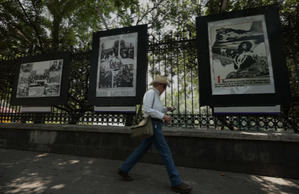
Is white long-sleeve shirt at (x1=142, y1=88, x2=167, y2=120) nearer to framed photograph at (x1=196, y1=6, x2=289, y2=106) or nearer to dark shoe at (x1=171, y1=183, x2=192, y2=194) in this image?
dark shoe at (x1=171, y1=183, x2=192, y2=194)

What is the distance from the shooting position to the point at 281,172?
3.27 metres

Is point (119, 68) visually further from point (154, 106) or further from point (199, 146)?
point (199, 146)

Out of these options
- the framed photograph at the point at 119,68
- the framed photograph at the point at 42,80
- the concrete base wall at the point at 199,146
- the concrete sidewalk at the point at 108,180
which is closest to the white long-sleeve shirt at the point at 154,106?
the concrete sidewalk at the point at 108,180

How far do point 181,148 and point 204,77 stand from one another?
1.93 metres

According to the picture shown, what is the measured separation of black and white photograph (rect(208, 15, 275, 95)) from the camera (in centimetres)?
369

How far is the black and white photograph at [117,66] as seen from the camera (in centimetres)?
467

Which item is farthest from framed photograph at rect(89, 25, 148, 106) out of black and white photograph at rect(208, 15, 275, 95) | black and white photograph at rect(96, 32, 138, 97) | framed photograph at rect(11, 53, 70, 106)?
black and white photograph at rect(208, 15, 275, 95)

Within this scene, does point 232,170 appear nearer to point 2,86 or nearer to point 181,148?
point 181,148

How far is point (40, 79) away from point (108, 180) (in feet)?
15.6

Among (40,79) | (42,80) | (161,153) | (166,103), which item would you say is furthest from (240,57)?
(40,79)

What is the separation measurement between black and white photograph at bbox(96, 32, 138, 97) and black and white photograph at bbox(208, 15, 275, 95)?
2261mm

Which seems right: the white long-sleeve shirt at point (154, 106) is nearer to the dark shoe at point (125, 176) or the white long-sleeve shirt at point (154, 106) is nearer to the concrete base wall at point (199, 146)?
the dark shoe at point (125, 176)

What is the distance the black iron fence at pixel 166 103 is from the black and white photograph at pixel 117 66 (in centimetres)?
63

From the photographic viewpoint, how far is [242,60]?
3869 millimetres
